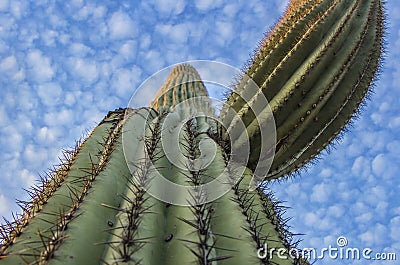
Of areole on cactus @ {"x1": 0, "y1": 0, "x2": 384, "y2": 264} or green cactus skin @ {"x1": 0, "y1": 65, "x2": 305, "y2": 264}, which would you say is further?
areole on cactus @ {"x1": 0, "y1": 0, "x2": 384, "y2": 264}

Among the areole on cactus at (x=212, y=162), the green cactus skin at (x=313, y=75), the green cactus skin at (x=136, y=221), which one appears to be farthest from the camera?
the green cactus skin at (x=313, y=75)

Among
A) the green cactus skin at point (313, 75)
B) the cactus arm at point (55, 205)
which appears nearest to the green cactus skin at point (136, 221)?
the cactus arm at point (55, 205)

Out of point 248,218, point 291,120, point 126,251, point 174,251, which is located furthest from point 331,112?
point 126,251

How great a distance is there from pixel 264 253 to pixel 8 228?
1.50 metres

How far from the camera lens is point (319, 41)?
424 cm

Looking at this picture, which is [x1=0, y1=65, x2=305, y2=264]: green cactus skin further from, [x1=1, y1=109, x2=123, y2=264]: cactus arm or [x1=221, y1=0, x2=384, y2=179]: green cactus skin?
[x1=221, y1=0, x2=384, y2=179]: green cactus skin

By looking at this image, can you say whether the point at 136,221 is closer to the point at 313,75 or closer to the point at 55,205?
the point at 55,205

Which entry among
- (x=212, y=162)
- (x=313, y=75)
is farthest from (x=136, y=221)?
(x=313, y=75)

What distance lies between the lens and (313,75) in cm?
409

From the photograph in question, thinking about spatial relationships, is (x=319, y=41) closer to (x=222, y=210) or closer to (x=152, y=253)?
(x=222, y=210)

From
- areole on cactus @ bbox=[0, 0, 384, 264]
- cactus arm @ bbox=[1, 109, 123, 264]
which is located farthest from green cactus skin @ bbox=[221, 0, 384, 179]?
cactus arm @ bbox=[1, 109, 123, 264]

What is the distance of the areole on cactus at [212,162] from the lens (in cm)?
249

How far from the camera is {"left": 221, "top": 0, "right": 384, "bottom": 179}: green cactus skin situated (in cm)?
412

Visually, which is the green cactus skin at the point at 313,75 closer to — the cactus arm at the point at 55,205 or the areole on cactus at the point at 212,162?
the areole on cactus at the point at 212,162
